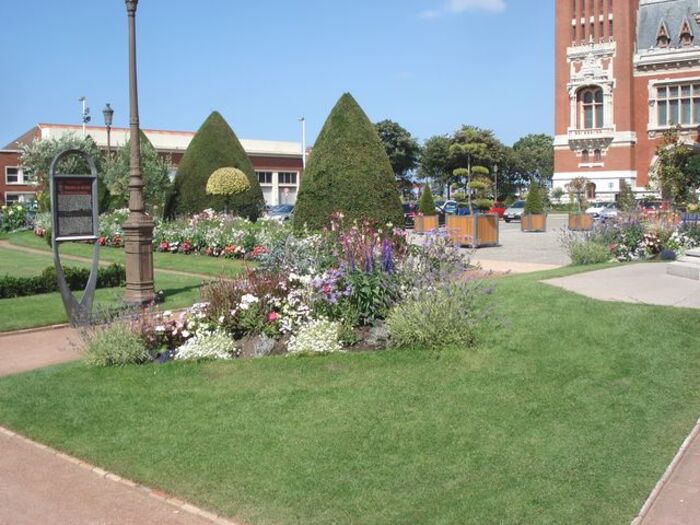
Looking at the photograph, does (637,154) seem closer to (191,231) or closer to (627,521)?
(191,231)

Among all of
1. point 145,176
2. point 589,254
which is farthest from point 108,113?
point 589,254

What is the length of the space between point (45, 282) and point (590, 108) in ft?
181

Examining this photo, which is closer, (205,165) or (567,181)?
(205,165)

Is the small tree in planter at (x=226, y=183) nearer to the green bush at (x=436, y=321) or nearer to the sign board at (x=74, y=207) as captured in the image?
the sign board at (x=74, y=207)

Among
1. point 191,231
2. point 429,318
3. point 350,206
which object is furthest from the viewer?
point 191,231

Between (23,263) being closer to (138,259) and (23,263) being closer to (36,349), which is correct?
(138,259)

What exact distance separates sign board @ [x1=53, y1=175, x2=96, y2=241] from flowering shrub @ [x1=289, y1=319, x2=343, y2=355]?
473 cm

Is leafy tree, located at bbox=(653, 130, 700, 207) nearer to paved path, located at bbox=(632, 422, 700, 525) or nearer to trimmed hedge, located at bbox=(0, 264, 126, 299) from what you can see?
trimmed hedge, located at bbox=(0, 264, 126, 299)

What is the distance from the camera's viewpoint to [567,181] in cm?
6288

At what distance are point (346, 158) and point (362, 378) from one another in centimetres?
980

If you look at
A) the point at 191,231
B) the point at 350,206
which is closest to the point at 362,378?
the point at 350,206

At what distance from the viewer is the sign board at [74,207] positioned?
1071cm

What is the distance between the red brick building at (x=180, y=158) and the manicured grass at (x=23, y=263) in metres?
31.5

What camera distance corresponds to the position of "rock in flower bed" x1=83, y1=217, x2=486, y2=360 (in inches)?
293
